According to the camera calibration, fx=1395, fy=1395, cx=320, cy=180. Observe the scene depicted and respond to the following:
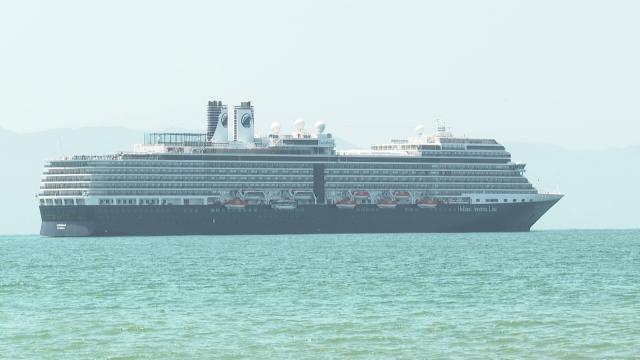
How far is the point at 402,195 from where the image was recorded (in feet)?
536

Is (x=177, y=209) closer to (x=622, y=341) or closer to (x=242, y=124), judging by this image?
(x=242, y=124)

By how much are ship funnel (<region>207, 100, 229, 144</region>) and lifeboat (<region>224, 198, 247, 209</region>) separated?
12209 mm

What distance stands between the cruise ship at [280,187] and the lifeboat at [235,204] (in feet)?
0.36

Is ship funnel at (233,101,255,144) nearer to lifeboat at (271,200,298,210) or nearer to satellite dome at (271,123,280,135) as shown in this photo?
satellite dome at (271,123,280,135)

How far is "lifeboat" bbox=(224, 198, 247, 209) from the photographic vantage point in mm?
154500

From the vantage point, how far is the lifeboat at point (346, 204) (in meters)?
160

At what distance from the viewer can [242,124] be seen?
167750mm

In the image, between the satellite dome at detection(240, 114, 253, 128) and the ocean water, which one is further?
the satellite dome at detection(240, 114, 253, 128)

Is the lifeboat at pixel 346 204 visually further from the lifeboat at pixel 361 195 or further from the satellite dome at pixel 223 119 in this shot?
the satellite dome at pixel 223 119

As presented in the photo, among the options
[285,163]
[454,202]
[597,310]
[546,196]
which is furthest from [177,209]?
[597,310]

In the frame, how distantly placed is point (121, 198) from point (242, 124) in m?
23.4

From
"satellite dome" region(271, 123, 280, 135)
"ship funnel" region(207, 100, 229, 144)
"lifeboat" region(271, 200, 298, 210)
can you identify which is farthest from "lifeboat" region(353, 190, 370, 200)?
"ship funnel" region(207, 100, 229, 144)

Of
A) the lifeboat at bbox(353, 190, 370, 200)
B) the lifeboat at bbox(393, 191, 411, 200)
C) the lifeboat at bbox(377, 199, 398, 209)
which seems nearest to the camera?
the lifeboat at bbox(353, 190, 370, 200)

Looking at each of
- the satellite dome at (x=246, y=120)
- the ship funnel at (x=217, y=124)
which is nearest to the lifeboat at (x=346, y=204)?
the ship funnel at (x=217, y=124)
